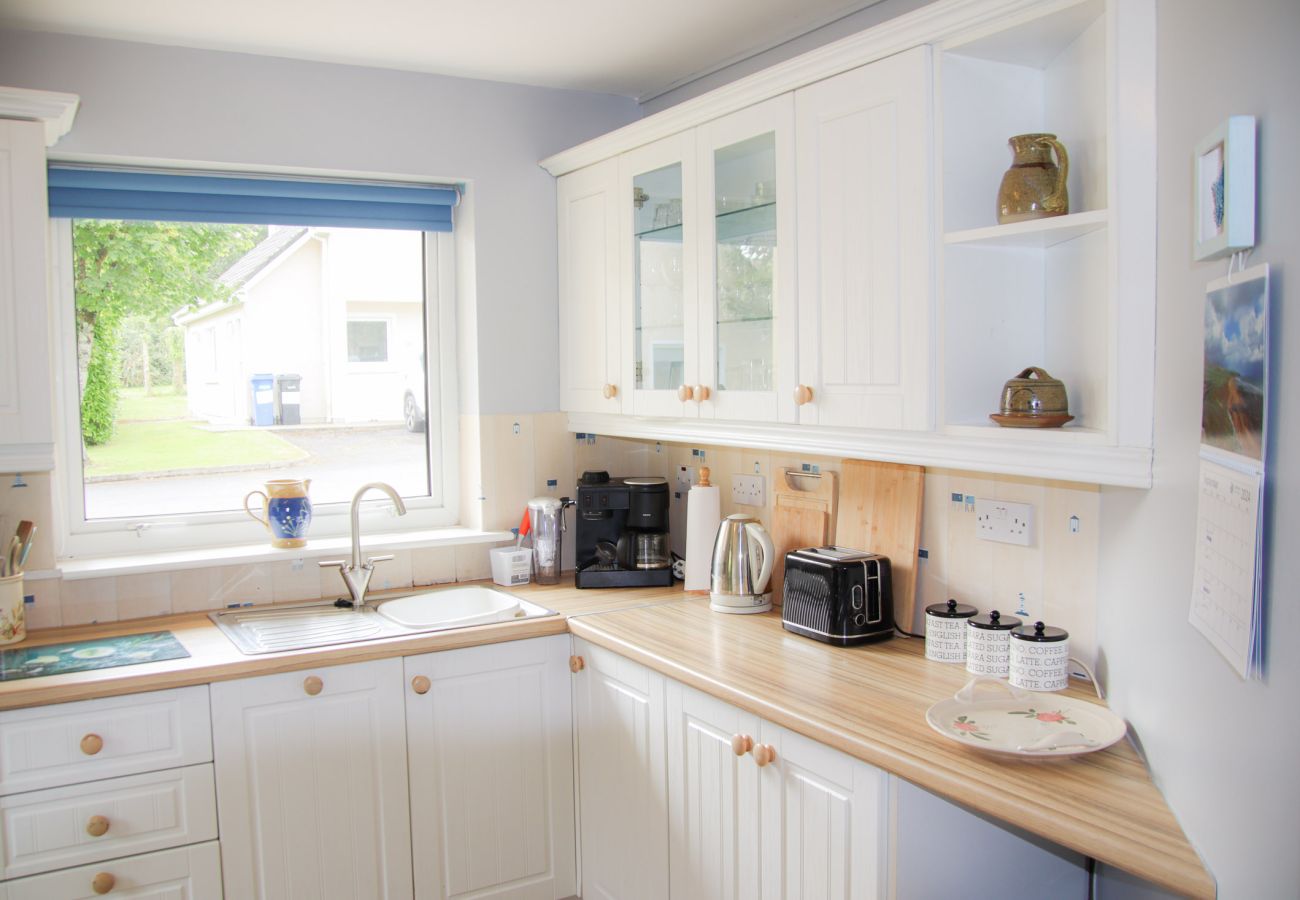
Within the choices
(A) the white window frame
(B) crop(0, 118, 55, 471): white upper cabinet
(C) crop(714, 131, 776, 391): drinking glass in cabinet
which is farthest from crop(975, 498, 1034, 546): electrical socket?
(B) crop(0, 118, 55, 471): white upper cabinet

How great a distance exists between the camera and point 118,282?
2.93 m

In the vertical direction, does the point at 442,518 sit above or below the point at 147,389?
below

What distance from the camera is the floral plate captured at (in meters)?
1.70

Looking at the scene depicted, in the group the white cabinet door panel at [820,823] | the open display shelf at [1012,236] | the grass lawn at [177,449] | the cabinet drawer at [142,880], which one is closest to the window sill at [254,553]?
the grass lawn at [177,449]

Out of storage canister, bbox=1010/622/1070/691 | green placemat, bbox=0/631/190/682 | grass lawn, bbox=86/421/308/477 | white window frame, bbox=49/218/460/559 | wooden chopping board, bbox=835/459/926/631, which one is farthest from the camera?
grass lawn, bbox=86/421/308/477

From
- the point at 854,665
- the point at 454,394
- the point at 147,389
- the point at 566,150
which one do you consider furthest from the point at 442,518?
the point at 854,665

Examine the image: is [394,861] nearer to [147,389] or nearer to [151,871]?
[151,871]

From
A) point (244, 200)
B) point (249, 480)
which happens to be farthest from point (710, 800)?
point (244, 200)

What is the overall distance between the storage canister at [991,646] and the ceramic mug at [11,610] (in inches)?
89.5

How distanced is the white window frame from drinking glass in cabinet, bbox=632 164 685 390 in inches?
29.8

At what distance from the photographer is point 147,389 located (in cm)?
298

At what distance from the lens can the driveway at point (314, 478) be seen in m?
2.97

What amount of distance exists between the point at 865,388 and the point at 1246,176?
42.0 inches

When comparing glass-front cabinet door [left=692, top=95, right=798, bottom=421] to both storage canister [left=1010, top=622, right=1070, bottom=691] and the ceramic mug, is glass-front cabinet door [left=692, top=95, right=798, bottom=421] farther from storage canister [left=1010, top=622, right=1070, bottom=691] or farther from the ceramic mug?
the ceramic mug
